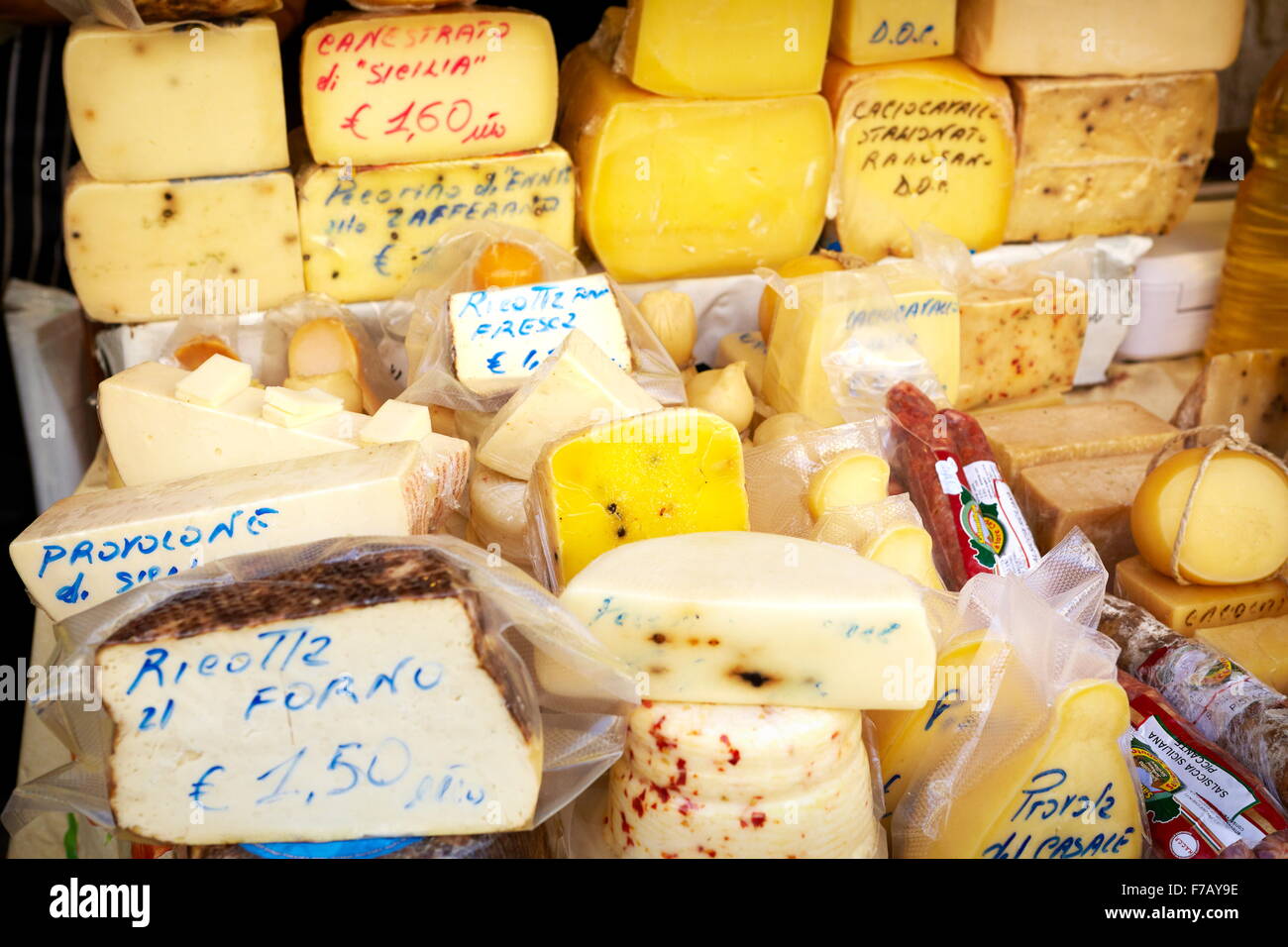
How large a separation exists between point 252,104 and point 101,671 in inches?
46.9

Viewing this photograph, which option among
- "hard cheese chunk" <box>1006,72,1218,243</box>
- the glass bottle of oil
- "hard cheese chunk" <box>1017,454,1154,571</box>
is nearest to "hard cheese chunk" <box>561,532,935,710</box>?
"hard cheese chunk" <box>1017,454,1154,571</box>

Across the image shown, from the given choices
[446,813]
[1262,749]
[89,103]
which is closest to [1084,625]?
[1262,749]

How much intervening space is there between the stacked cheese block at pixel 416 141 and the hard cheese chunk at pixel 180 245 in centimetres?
5

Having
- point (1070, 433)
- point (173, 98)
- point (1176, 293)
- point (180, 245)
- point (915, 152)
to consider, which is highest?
point (173, 98)

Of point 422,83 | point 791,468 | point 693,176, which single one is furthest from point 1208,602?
point 422,83

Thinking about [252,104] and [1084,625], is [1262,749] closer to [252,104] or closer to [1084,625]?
[1084,625]

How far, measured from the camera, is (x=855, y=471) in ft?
4.72

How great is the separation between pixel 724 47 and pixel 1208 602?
1240mm

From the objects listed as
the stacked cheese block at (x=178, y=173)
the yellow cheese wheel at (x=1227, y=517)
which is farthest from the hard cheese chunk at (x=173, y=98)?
the yellow cheese wheel at (x=1227, y=517)

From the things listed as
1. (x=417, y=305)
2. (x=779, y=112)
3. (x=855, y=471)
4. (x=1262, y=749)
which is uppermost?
(x=779, y=112)

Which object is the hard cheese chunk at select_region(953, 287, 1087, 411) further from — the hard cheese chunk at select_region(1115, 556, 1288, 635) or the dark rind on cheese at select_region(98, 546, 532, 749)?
the dark rind on cheese at select_region(98, 546, 532, 749)

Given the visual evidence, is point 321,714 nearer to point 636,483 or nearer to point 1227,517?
point 636,483

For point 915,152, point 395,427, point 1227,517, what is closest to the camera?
point 395,427

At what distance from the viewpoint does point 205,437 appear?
4.50ft
